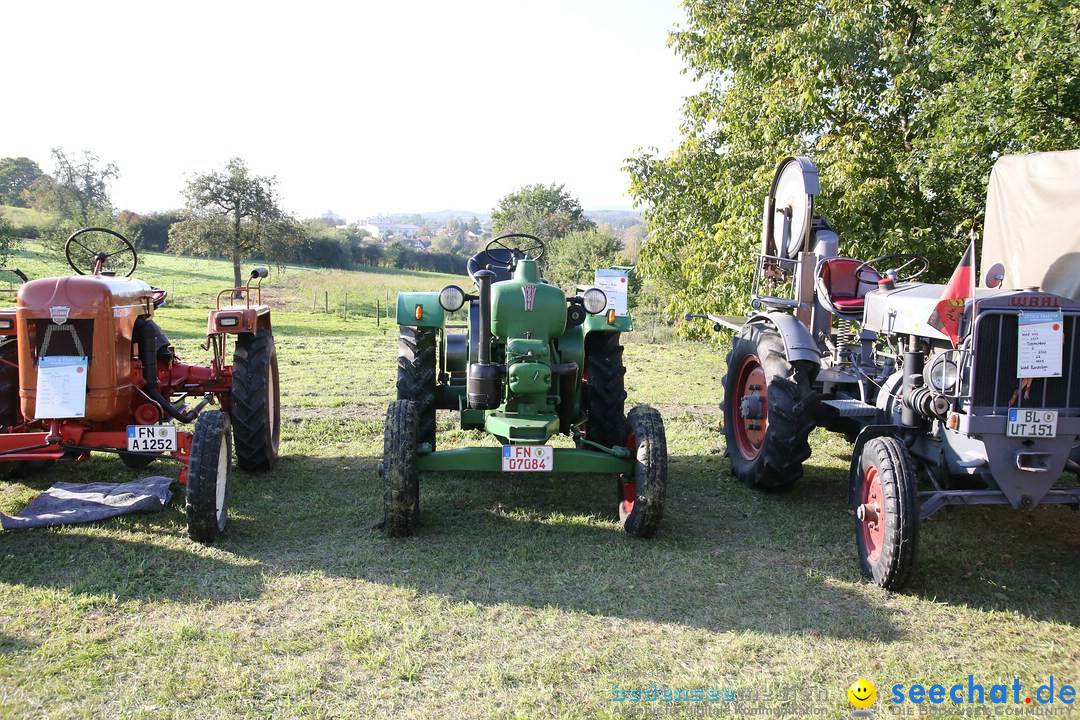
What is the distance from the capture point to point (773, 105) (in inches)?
393

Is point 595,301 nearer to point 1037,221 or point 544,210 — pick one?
point 1037,221

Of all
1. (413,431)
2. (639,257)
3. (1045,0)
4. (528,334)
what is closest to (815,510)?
(528,334)

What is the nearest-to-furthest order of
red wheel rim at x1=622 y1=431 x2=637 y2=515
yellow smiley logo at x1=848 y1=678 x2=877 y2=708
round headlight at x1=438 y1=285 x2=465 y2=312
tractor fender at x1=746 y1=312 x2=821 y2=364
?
yellow smiley logo at x1=848 y1=678 x2=877 y2=708 → red wheel rim at x1=622 y1=431 x2=637 y2=515 → round headlight at x1=438 y1=285 x2=465 y2=312 → tractor fender at x1=746 y1=312 x2=821 y2=364

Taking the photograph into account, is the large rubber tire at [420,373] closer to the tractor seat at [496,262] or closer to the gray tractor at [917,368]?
the tractor seat at [496,262]

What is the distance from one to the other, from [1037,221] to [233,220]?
89.2 ft

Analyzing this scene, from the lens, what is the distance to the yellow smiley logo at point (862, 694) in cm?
289

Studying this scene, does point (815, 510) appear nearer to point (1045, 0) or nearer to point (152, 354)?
point (152, 354)

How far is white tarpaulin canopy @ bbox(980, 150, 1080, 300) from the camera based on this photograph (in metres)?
5.15

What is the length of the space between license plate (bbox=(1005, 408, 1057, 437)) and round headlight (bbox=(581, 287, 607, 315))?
2299mm

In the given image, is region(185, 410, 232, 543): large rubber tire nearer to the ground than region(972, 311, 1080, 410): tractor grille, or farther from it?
nearer to the ground

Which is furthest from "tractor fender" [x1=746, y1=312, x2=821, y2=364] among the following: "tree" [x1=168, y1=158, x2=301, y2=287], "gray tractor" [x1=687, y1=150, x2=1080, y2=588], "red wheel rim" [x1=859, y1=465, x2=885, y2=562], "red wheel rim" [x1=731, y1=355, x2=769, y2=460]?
"tree" [x1=168, y1=158, x2=301, y2=287]

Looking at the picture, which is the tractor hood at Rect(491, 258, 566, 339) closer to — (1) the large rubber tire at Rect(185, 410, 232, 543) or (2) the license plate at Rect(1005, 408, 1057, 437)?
(1) the large rubber tire at Rect(185, 410, 232, 543)

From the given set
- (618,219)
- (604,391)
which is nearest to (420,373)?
(604,391)

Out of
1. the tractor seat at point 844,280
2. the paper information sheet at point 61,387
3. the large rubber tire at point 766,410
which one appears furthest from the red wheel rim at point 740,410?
the paper information sheet at point 61,387
